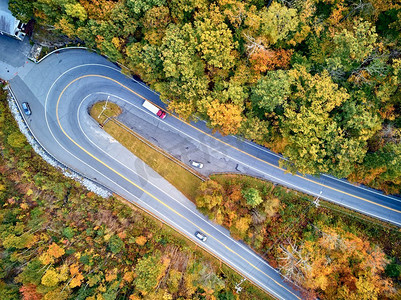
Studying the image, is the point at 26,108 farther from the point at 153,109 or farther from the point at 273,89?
the point at 273,89

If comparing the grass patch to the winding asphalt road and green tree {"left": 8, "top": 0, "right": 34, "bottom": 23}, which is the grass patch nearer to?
the winding asphalt road

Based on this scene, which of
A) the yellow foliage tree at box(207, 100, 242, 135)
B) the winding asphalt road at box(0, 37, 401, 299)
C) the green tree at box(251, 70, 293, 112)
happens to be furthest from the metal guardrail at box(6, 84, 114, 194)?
the green tree at box(251, 70, 293, 112)

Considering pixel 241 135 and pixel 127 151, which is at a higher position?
pixel 241 135

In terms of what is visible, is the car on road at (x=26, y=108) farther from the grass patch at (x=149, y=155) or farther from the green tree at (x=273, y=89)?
the green tree at (x=273, y=89)

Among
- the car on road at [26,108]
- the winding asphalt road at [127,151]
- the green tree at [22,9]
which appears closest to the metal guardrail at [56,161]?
the winding asphalt road at [127,151]

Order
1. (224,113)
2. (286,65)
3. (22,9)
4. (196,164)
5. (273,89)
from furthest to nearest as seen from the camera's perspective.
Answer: (196,164) < (22,9) < (286,65) < (224,113) < (273,89)

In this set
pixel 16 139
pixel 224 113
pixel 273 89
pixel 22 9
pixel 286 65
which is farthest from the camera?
pixel 16 139

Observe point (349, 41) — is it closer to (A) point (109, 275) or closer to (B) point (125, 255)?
(B) point (125, 255)

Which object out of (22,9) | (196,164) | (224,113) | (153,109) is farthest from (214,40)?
(22,9)
